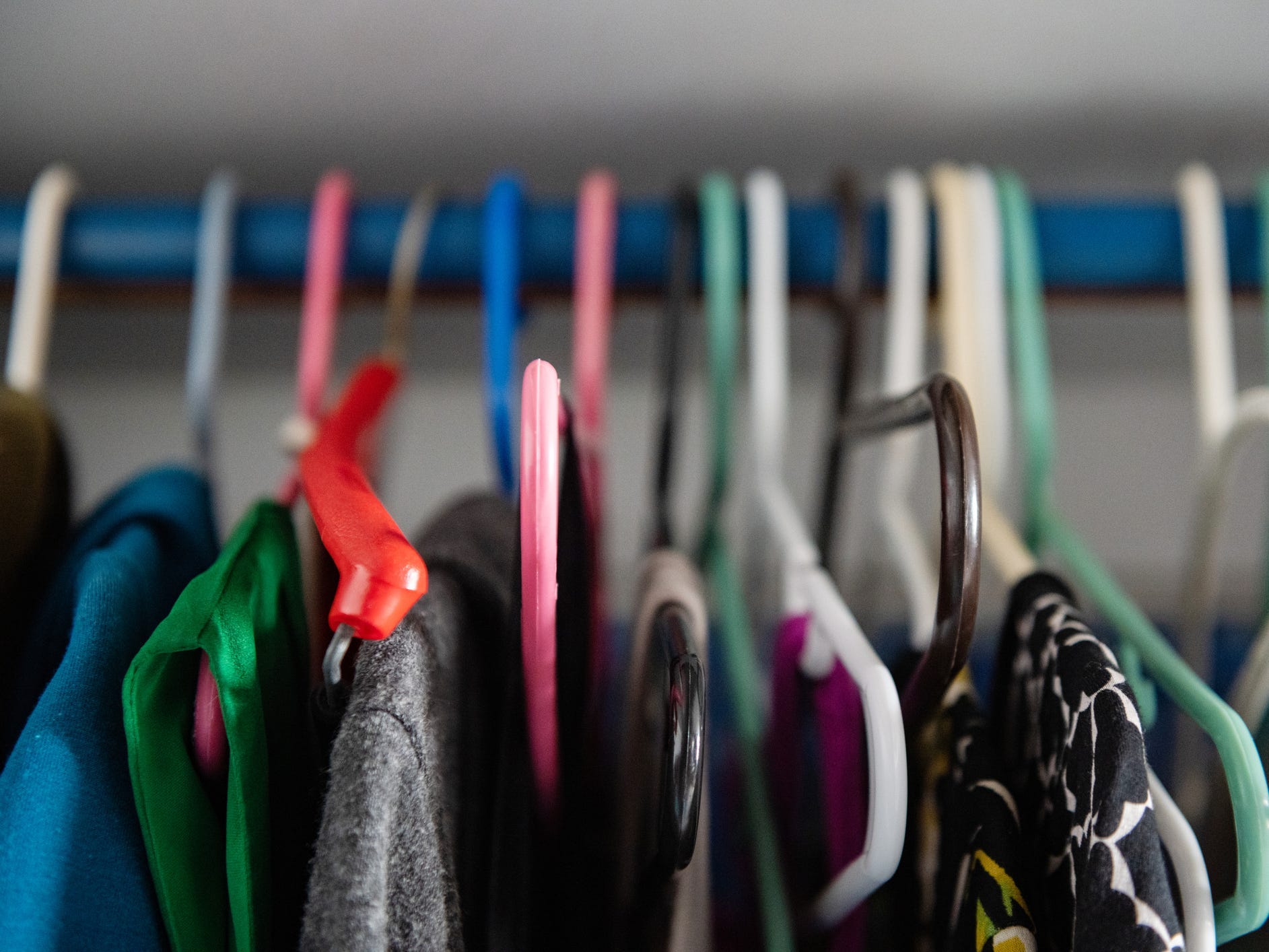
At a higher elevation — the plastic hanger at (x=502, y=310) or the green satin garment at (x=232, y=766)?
the plastic hanger at (x=502, y=310)

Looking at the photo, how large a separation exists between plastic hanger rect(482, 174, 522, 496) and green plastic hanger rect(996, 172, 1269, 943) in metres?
0.29

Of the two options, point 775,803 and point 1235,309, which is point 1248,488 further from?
point 775,803

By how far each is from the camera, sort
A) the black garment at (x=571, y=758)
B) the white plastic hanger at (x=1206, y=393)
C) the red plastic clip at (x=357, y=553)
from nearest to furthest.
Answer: the red plastic clip at (x=357, y=553)
the black garment at (x=571, y=758)
the white plastic hanger at (x=1206, y=393)

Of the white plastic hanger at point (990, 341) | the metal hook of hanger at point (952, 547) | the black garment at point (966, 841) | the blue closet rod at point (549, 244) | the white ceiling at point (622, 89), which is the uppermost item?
the white ceiling at point (622, 89)

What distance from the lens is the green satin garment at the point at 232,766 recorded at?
0.30m

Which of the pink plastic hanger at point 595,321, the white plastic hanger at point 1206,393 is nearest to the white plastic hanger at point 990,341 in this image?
the white plastic hanger at point 1206,393

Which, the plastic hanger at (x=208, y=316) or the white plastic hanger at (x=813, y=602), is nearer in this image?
the white plastic hanger at (x=813, y=602)

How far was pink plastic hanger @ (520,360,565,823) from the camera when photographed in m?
0.29

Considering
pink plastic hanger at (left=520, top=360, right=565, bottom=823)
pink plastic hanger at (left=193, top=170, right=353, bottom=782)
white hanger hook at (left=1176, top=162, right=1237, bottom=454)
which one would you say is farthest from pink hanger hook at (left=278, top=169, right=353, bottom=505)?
white hanger hook at (left=1176, top=162, right=1237, bottom=454)

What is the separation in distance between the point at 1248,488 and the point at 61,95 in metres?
0.99

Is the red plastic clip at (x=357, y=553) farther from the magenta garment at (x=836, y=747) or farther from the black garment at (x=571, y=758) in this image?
the magenta garment at (x=836, y=747)

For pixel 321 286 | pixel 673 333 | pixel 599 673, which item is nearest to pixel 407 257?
pixel 321 286

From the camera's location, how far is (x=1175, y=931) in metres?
0.28

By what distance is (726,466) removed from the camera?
51 centimetres
